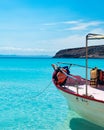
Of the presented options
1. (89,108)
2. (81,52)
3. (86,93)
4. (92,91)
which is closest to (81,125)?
(92,91)

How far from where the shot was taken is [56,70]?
12.1 metres

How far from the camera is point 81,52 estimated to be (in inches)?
5837

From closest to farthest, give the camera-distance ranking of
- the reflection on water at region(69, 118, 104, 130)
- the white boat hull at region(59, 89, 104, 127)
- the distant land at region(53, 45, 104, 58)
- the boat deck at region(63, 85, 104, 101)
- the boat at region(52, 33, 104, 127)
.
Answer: the white boat hull at region(59, 89, 104, 127) < the boat at region(52, 33, 104, 127) < the boat deck at region(63, 85, 104, 101) < the reflection on water at region(69, 118, 104, 130) < the distant land at region(53, 45, 104, 58)

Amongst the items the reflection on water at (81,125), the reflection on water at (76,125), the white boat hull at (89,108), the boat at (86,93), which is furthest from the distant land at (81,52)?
the white boat hull at (89,108)

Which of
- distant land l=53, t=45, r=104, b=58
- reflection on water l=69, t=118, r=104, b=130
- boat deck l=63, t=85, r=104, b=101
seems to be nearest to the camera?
boat deck l=63, t=85, r=104, b=101

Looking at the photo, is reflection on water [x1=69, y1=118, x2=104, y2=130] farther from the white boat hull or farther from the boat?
the white boat hull

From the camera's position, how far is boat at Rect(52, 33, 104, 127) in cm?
912

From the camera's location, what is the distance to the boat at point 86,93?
359 inches

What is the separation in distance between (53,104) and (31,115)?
245cm

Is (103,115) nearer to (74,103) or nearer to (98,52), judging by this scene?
(74,103)

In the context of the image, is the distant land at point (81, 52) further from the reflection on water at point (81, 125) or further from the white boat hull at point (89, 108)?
the white boat hull at point (89, 108)

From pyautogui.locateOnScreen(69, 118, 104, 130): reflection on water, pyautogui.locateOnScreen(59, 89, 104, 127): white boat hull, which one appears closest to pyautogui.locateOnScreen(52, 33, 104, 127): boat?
pyautogui.locateOnScreen(59, 89, 104, 127): white boat hull

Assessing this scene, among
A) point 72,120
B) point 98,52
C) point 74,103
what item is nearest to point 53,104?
point 72,120

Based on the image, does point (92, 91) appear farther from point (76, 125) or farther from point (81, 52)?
point (81, 52)
